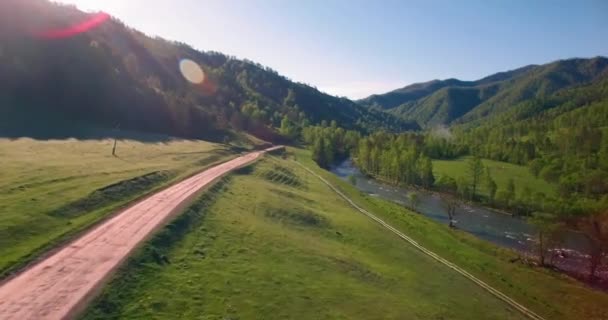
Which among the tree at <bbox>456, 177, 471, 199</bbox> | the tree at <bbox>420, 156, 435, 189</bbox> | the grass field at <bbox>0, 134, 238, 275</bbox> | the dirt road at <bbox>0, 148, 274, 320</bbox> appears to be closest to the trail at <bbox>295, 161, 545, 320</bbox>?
the grass field at <bbox>0, 134, 238, 275</bbox>

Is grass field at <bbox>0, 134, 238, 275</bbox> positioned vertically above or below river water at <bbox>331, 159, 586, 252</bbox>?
above

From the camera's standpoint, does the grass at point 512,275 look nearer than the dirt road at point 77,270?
No

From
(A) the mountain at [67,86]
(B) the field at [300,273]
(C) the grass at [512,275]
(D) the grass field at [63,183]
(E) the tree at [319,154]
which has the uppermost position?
(A) the mountain at [67,86]

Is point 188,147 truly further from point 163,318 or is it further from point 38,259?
point 163,318

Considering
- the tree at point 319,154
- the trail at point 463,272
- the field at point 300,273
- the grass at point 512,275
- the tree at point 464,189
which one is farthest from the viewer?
the tree at point 319,154

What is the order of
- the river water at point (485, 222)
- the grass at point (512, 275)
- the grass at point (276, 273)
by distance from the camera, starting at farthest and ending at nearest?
the river water at point (485, 222)
the grass at point (512, 275)
the grass at point (276, 273)

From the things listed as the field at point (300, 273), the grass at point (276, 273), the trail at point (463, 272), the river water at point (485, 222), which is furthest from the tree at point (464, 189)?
the grass at point (276, 273)

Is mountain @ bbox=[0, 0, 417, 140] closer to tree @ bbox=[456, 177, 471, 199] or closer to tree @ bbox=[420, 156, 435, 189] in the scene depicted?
tree @ bbox=[420, 156, 435, 189]

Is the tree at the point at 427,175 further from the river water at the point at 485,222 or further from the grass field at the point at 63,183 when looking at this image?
the grass field at the point at 63,183
